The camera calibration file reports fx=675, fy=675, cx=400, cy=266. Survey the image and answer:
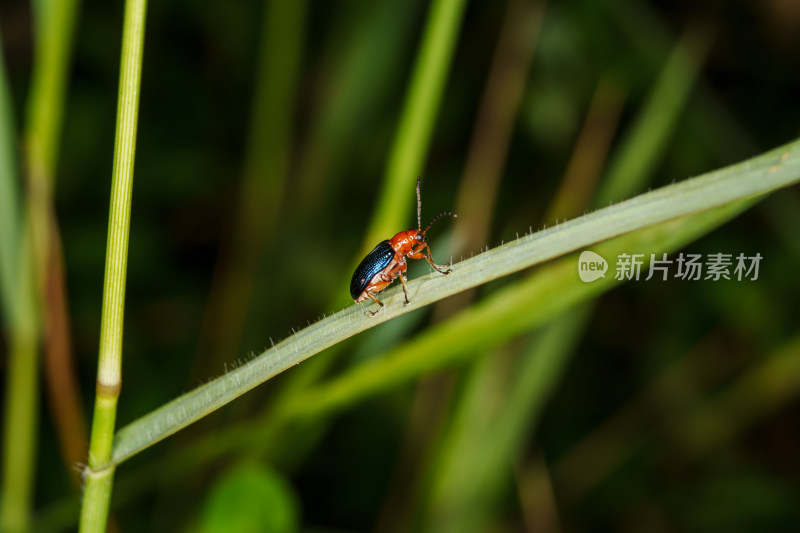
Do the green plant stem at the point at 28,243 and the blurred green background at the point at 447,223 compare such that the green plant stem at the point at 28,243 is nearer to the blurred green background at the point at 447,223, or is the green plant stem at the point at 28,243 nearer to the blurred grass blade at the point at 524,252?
the blurred green background at the point at 447,223

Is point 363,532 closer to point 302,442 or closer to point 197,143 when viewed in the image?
point 302,442

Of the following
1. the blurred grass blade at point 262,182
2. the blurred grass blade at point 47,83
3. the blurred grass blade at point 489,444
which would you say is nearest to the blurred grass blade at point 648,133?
the blurred grass blade at point 489,444

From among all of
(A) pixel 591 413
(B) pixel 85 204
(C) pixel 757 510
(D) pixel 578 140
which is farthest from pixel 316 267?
(C) pixel 757 510

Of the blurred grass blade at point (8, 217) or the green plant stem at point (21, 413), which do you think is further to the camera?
the green plant stem at point (21, 413)

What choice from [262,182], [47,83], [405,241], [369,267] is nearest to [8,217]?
[47,83]

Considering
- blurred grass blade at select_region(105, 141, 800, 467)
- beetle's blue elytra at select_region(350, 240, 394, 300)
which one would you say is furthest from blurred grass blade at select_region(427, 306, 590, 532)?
blurred grass blade at select_region(105, 141, 800, 467)

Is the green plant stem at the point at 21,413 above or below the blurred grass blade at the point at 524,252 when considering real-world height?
above
